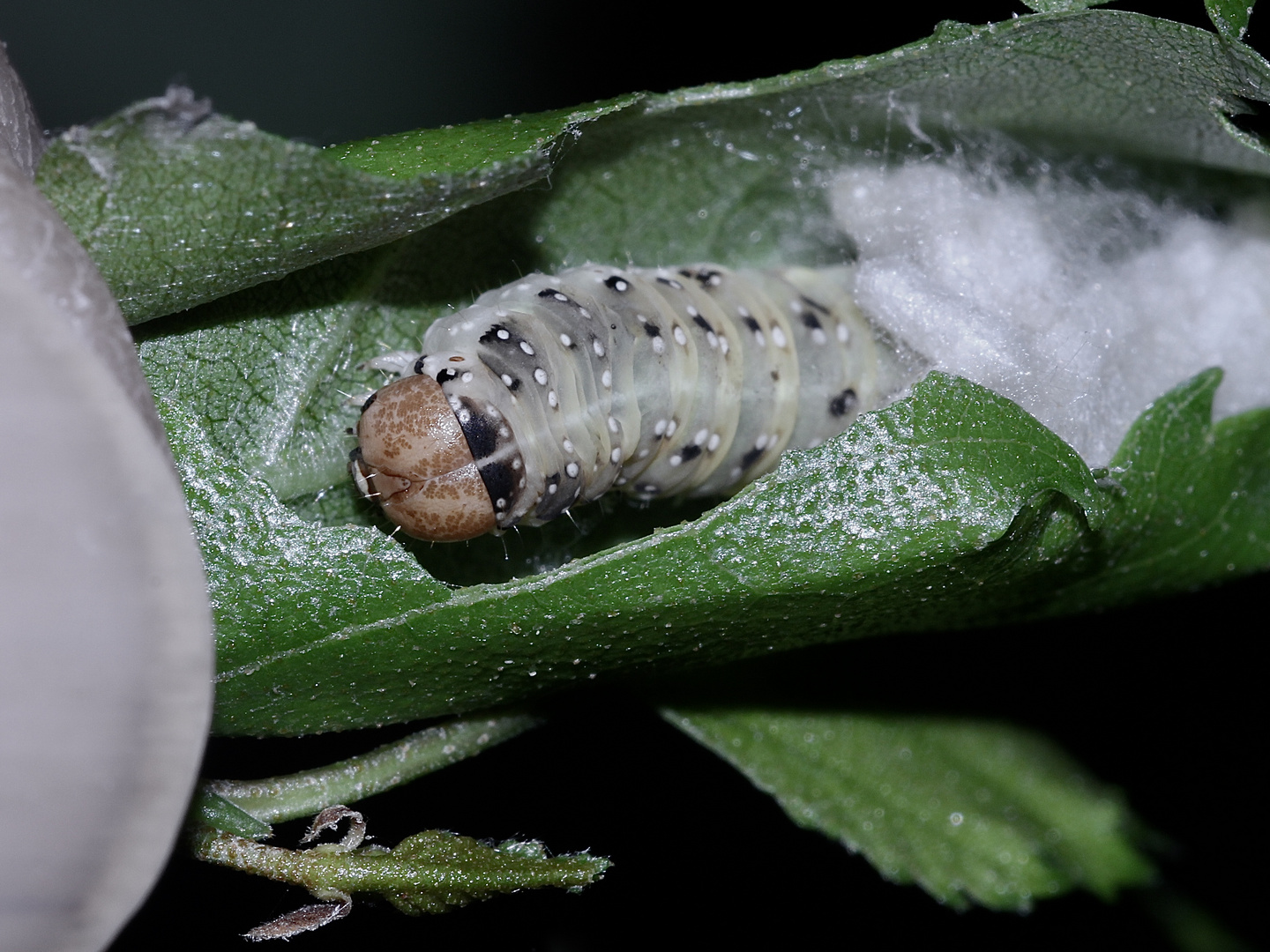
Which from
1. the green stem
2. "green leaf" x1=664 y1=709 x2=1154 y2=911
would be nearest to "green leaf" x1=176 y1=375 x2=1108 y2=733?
the green stem

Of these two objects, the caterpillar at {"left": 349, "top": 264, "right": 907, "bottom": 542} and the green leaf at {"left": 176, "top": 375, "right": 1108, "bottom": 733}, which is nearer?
the green leaf at {"left": 176, "top": 375, "right": 1108, "bottom": 733}

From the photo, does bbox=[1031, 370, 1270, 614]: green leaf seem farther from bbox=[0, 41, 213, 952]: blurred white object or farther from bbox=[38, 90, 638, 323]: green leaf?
bbox=[0, 41, 213, 952]: blurred white object

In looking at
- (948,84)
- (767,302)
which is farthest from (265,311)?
(948,84)

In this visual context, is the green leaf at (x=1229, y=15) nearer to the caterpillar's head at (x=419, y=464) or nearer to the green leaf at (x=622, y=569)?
the green leaf at (x=622, y=569)

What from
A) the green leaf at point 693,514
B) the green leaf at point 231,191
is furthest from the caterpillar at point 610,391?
the green leaf at point 231,191

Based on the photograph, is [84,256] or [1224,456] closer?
[84,256]

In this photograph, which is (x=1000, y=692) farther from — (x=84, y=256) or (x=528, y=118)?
(x=84, y=256)
